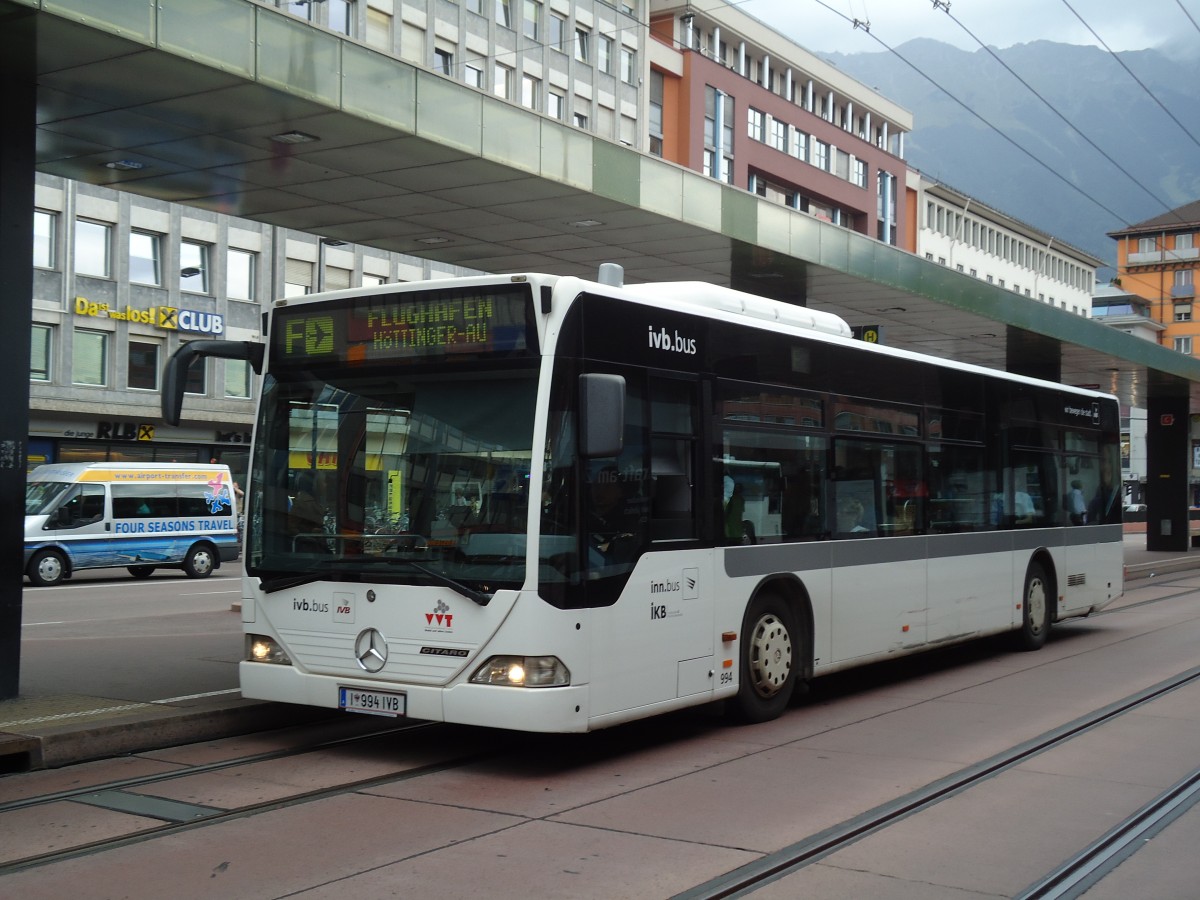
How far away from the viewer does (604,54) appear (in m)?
55.9

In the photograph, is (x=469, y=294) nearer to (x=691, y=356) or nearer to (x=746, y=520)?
(x=691, y=356)

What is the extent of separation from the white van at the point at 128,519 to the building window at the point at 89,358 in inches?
474

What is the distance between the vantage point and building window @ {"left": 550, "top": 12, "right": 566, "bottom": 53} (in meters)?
52.7

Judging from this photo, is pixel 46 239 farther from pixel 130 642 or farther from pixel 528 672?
pixel 528 672

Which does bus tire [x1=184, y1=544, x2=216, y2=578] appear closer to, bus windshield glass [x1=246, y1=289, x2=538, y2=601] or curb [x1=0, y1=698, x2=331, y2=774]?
curb [x1=0, y1=698, x2=331, y2=774]

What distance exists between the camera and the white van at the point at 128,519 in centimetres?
2716

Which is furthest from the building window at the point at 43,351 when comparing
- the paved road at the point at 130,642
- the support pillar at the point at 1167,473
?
the support pillar at the point at 1167,473

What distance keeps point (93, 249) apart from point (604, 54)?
23398mm

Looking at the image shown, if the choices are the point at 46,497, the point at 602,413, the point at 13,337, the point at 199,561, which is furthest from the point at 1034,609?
the point at 199,561

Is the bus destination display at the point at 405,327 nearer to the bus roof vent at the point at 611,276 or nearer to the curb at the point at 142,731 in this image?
the bus roof vent at the point at 611,276

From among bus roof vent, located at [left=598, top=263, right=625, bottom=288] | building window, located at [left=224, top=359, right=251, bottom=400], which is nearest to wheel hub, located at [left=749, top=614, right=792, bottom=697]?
bus roof vent, located at [left=598, top=263, right=625, bottom=288]

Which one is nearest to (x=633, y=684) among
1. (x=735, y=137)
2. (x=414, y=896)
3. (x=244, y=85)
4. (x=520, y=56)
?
(x=414, y=896)

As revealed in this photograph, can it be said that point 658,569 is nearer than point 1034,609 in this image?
Yes

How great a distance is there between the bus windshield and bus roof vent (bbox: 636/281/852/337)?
164cm
